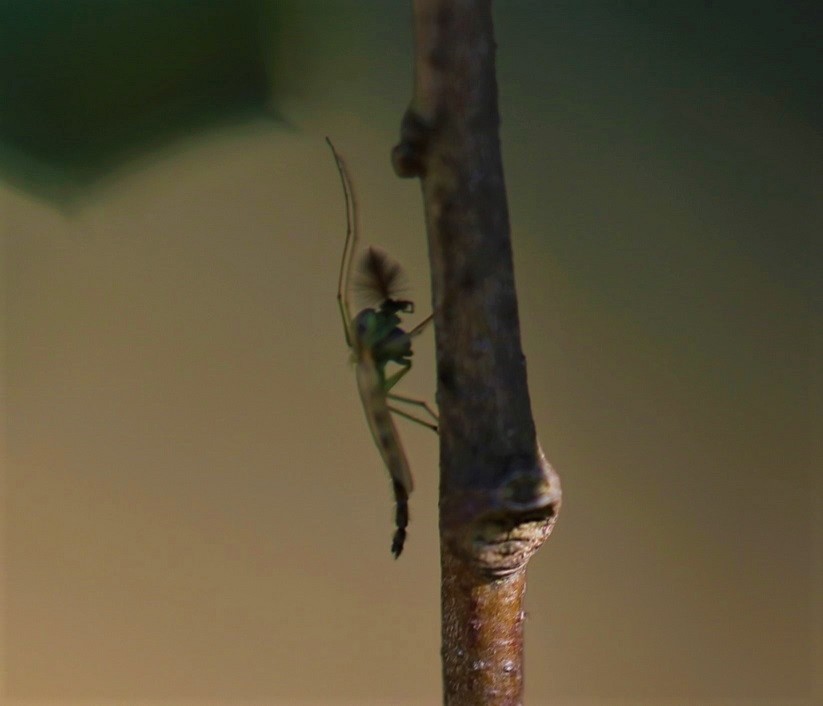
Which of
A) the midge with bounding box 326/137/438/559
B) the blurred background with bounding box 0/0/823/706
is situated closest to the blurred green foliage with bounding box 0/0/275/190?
the blurred background with bounding box 0/0/823/706

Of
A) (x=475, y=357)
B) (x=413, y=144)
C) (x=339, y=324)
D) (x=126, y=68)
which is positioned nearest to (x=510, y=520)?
(x=475, y=357)

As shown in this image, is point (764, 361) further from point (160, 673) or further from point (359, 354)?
point (160, 673)

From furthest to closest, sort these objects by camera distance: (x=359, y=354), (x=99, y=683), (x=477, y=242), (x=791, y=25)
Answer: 1. (x=99, y=683)
2. (x=791, y=25)
3. (x=359, y=354)
4. (x=477, y=242)

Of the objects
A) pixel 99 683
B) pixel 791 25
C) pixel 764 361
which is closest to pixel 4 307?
pixel 99 683

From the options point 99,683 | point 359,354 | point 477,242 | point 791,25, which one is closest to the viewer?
point 477,242

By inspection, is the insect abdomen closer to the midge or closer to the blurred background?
the midge

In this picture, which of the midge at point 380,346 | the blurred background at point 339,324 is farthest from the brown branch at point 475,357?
the blurred background at point 339,324

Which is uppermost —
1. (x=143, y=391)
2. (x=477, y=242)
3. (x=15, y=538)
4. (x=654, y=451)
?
(x=477, y=242)
